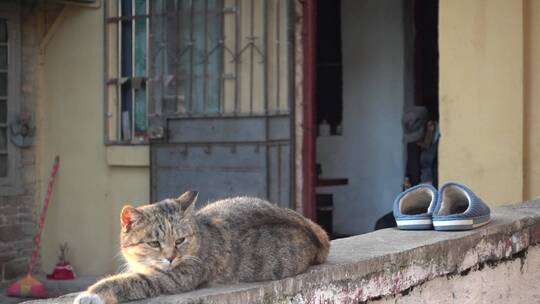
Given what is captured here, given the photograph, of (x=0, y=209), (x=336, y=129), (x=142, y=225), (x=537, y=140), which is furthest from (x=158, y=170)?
(x=142, y=225)

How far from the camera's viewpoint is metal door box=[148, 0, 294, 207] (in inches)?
324

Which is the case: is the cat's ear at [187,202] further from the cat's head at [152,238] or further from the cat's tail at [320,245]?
the cat's tail at [320,245]

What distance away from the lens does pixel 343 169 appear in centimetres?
1067

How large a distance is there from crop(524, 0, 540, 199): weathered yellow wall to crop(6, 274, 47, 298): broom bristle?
4678 millimetres

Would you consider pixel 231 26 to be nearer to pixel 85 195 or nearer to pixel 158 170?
pixel 158 170

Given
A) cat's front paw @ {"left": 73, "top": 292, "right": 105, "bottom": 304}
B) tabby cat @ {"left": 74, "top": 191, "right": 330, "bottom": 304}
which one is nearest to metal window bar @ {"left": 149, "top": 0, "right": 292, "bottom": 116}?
tabby cat @ {"left": 74, "top": 191, "right": 330, "bottom": 304}

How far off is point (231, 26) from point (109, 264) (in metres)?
2.82

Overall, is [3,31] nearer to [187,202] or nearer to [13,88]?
[13,88]

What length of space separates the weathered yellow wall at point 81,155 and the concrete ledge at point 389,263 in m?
5.22

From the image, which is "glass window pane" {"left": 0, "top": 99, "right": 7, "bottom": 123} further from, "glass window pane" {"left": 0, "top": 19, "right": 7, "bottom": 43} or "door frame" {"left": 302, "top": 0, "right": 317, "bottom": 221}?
"door frame" {"left": 302, "top": 0, "right": 317, "bottom": 221}

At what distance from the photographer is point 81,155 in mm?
9750

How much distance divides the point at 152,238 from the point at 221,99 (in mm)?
5645

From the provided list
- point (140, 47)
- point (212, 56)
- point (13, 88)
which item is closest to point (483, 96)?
point (212, 56)

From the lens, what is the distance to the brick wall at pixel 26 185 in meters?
9.81
